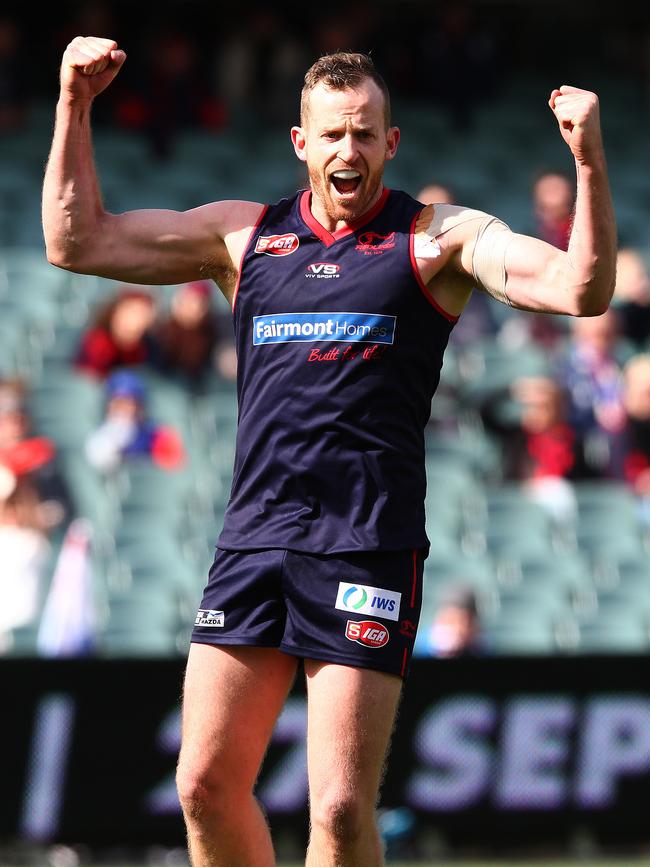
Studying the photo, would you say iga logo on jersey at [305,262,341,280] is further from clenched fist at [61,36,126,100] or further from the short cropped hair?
clenched fist at [61,36,126,100]

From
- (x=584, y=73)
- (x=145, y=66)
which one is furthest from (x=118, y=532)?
(x=584, y=73)

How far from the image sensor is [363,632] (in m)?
3.90

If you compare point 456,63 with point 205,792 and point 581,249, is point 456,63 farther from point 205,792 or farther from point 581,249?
point 205,792

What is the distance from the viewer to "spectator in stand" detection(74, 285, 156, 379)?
9.55 m

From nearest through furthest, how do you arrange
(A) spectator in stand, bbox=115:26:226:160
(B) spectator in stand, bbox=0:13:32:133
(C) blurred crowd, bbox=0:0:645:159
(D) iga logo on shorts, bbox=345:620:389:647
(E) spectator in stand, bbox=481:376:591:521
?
(D) iga logo on shorts, bbox=345:620:389:647 → (E) spectator in stand, bbox=481:376:591:521 → (B) spectator in stand, bbox=0:13:32:133 → (A) spectator in stand, bbox=115:26:226:160 → (C) blurred crowd, bbox=0:0:645:159

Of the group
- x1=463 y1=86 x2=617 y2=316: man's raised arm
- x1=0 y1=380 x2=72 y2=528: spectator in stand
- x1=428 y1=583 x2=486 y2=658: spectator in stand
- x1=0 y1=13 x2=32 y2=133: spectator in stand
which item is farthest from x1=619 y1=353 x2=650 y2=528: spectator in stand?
x1=463 y1=86 x2=617 y2=316: man's raised arm

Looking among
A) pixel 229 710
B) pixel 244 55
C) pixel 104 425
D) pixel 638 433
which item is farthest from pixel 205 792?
pixel 244 55

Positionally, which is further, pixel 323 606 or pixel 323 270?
pixel 323 270

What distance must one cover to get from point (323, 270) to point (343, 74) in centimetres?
52

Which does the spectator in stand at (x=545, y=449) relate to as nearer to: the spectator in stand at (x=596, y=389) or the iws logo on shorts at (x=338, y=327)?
the spectator in stand at (x=596, y=389)

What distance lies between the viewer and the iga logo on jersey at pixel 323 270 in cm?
404

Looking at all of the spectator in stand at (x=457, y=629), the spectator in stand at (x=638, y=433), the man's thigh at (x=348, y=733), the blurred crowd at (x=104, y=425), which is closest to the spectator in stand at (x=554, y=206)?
the spectator in stand at (x=638, y=433)

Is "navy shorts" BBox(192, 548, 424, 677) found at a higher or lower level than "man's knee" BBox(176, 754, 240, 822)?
higher

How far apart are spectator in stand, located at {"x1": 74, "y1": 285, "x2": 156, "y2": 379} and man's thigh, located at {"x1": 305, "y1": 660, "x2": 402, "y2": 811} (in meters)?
5.89
